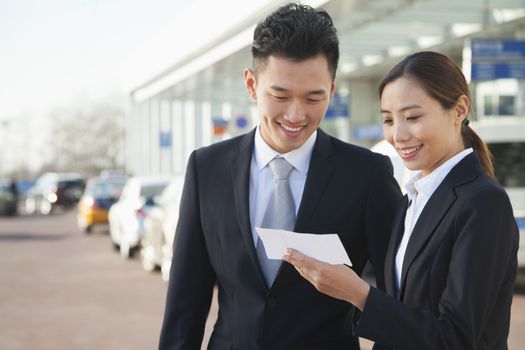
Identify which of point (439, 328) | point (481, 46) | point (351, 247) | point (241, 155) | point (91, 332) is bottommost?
point (91, 332)

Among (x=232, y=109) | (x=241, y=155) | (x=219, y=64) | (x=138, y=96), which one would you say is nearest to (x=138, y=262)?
(x=241, y=155)

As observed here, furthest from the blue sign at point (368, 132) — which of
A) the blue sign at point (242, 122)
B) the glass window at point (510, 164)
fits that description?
the glass window at point (510, 164)

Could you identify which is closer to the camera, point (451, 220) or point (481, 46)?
point (451, 220)

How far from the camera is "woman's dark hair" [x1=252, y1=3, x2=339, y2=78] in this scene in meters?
2.56

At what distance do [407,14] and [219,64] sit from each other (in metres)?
11.4

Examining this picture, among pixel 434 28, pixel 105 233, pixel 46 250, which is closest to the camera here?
pixel 46 250

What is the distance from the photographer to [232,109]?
1695 inches

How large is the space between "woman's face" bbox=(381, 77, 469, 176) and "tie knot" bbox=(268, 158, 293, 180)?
0.37 m

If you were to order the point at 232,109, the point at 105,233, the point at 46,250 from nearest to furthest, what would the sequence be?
the point at 46,250
the point at 105,233
the point at 232,109

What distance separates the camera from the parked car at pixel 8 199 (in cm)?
3488

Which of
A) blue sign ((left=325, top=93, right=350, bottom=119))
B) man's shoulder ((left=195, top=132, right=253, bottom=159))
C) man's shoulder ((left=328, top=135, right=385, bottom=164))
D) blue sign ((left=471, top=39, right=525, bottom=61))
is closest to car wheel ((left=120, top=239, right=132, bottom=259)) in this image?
blue sign ((left=471, top=39, right=525, bottom=61))

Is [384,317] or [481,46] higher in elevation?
[481,46]

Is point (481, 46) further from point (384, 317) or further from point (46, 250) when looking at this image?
point (384, 317)

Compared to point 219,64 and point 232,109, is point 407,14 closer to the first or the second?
point 219,64
